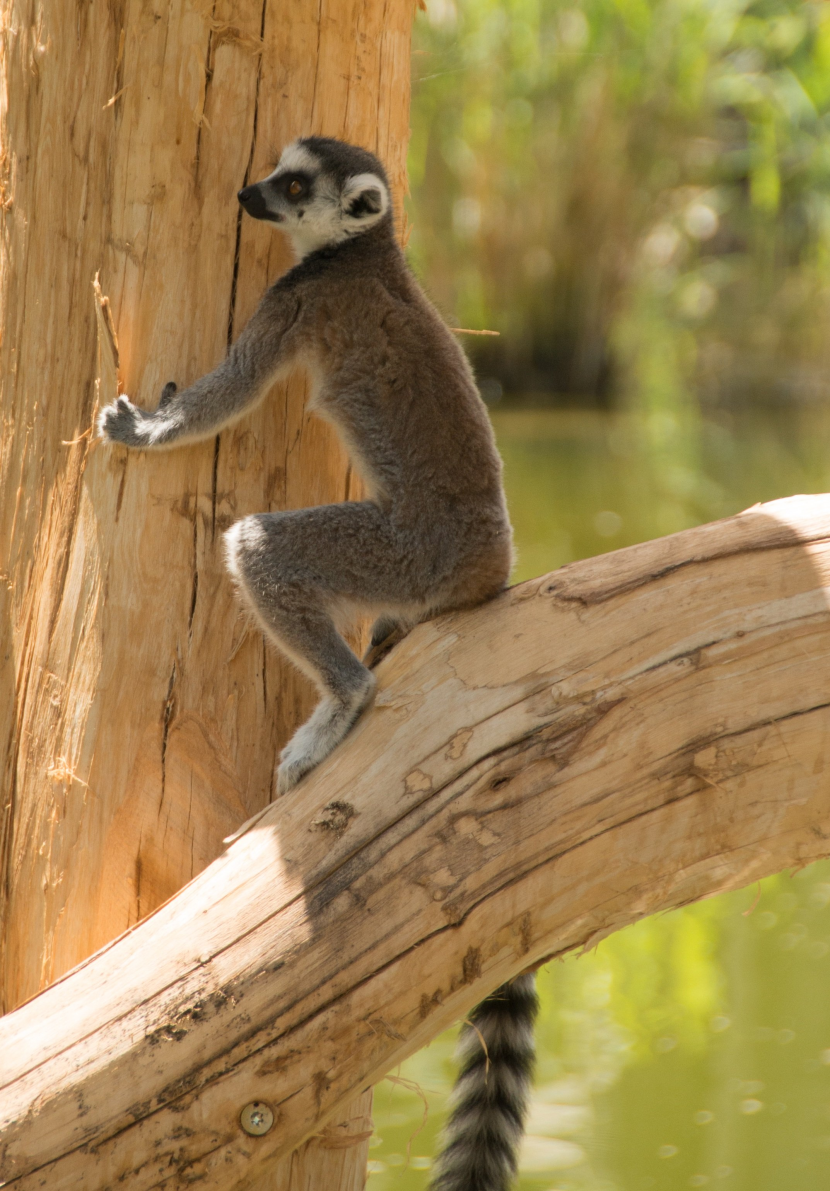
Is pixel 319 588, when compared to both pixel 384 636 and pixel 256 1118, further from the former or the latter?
pixel 256 1118

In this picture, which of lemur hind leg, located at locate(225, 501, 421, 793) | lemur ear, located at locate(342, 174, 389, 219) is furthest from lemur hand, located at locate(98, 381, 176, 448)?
lemur ear, located at locate(342, 174, 389, 219)

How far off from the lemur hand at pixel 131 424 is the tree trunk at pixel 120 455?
62 millimetres

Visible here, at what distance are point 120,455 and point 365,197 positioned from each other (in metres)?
1.03

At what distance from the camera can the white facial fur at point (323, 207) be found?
3068mm

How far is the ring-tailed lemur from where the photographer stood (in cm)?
294

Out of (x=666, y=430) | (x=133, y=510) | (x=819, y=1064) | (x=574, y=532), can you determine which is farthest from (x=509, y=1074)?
(x=666, y=430)

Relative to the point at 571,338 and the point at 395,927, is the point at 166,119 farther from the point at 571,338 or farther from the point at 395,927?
the point at 571,338

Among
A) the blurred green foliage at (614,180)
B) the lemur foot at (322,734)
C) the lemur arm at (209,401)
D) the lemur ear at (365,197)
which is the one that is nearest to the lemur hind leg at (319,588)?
the lemur foot at (322,734)

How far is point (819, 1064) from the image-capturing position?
4496 millimetres

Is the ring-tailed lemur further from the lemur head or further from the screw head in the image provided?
the screw head

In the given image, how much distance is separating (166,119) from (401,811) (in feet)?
6.02

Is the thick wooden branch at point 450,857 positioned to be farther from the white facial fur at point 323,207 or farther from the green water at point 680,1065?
the white facial fur at point 323,207

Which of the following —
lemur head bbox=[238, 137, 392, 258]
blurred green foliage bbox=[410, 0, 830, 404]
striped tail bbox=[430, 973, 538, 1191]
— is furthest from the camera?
blurred green foliage bbox=[410, 0, 830, 404]

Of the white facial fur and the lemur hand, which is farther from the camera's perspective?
the white facial fur
